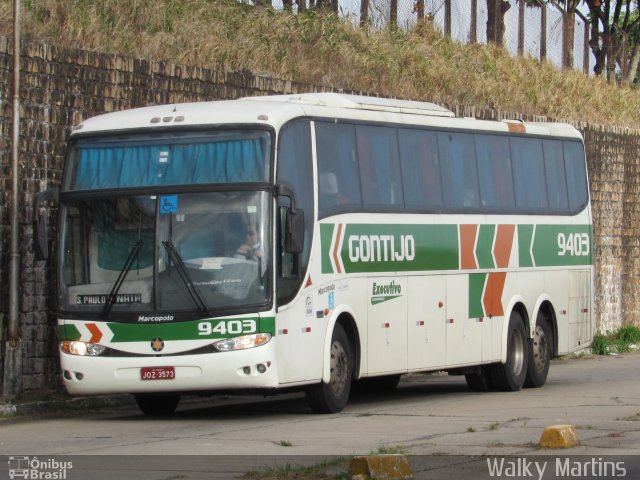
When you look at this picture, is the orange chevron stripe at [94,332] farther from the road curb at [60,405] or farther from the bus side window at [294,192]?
the bus side window at [294,192]

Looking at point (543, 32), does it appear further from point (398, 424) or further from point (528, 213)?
point (398, 424)

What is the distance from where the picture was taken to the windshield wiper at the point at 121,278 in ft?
53.5

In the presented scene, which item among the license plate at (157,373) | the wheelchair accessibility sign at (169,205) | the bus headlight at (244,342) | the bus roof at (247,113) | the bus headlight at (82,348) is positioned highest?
the bus roof at (247,113)

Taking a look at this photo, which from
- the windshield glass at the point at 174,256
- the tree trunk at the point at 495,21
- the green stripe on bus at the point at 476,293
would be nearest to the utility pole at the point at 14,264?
the windshield glass at the point at 174,256

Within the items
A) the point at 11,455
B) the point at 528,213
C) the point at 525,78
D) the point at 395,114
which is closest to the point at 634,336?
the point at 525,78

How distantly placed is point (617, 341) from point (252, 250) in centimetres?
1650

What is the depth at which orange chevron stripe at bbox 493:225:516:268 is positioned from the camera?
2086cm

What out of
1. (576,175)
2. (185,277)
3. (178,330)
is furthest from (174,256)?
(576,175)

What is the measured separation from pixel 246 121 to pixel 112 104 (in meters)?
4.01

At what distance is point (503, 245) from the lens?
68.8 ft

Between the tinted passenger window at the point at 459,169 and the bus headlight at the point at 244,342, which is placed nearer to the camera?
the bus headlight at the point at 244,342

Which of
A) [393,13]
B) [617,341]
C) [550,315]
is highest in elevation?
[393,13]

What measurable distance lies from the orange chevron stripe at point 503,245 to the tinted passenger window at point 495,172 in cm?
28

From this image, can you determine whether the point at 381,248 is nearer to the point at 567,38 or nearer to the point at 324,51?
the point at 324,51
